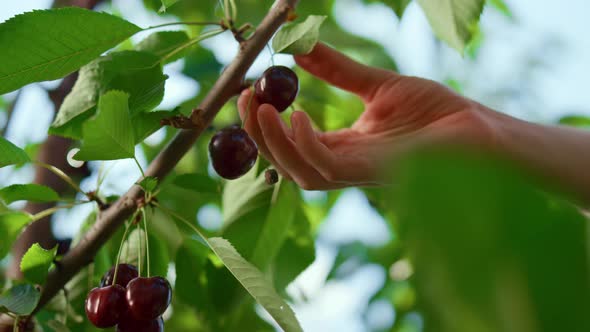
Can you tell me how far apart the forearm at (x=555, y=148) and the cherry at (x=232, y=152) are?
39cm

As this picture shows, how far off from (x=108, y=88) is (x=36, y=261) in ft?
0.82

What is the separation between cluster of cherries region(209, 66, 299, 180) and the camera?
86 cm

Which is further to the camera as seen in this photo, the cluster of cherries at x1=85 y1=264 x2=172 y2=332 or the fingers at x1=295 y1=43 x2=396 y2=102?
the fingers at x1=295 y1=43 x2=396 y2=102

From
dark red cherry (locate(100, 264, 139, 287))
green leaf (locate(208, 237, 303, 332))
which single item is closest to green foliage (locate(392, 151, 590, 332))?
green leaf (locate(208, 237, 303, 332))

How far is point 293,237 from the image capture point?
3.91ft

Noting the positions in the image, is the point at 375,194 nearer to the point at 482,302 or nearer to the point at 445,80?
the point at 445,80

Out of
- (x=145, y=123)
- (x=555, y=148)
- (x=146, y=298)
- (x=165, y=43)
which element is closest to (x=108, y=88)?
(x=145, y=123)

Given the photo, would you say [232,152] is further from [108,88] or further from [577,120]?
[577,120]

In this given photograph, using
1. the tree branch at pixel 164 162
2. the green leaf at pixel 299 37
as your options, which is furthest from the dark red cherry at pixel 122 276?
the green leaf at pixel 299 37

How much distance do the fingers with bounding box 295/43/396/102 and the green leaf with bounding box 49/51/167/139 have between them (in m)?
0.26

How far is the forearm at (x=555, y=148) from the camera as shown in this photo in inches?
38.9

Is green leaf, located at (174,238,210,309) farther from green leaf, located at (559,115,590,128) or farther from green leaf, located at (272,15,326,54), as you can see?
green leaf, located at (559,115,590,128)

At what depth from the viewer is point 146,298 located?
0.77m

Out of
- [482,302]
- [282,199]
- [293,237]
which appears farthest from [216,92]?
[482,302]
